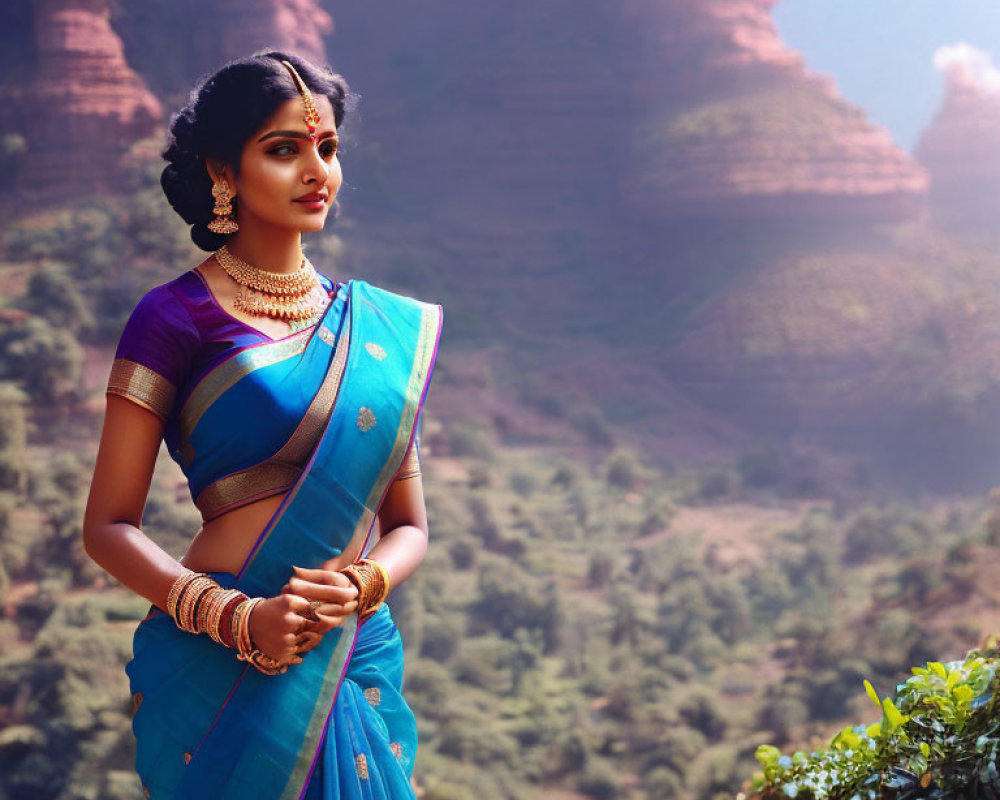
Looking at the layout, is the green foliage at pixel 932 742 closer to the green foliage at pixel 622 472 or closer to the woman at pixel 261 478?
the woman at pixel 261 478

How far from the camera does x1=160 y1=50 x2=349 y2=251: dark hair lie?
1.26 m

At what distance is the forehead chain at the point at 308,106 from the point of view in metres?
1.27

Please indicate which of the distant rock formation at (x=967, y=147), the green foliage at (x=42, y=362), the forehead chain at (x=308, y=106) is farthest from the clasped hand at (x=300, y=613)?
the distant rock formation at (x=967, y=147)

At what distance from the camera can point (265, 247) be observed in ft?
4.39

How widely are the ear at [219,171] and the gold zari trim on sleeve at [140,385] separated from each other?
0.98 feet

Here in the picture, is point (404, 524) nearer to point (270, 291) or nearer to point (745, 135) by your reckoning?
point (270, 291)

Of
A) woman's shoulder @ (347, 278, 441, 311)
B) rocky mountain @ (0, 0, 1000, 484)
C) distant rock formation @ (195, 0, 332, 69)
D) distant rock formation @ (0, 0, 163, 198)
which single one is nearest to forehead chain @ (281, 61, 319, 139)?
woman's shoulder @ (347, 278, 441, 311)

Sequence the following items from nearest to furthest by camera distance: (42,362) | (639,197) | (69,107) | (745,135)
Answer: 1. (42,362)
2. (69,107)
3. (745,135)
4. (639,197)

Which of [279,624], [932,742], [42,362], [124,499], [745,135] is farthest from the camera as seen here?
[745,135]

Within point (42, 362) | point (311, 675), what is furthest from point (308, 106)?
point (42, 362)

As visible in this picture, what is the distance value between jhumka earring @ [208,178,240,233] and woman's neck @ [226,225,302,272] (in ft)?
0.08

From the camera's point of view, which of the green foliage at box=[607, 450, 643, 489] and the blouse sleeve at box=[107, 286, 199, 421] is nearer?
the blouse sleeve at box=[107, 286, 199, 421]

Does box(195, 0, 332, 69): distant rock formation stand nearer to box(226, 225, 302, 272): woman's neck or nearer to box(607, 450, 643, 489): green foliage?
box(607, 450, 643, 489): green foliage

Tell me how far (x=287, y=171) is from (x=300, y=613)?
60 centimetres
